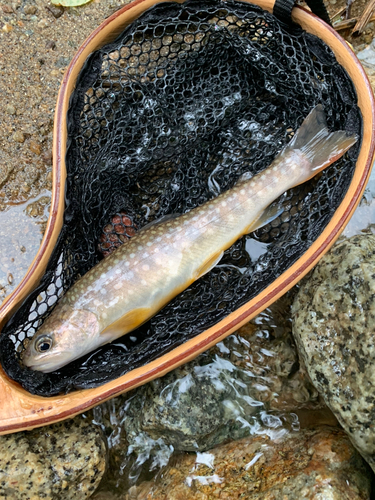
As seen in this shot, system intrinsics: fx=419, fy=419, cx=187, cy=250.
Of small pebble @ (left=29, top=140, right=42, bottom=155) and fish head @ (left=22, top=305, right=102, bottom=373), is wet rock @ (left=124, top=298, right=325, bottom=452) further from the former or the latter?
small pebble @ (left=29, top=140, right=42, bottom=155)

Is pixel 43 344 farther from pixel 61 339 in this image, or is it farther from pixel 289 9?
pixel 289 9

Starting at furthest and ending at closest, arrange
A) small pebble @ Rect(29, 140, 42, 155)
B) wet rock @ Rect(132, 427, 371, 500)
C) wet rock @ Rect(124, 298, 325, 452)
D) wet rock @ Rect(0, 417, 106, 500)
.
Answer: small pebble @ Rect(29, 140, 42, 155) < wet rock @ Rect(124, 298, 325, 452) < wet rock @ Rect(0, 417, 106, 500) < wet rock @ Rect(132, 427, 371, 500)

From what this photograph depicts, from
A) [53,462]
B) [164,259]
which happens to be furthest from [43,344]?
[164,259]

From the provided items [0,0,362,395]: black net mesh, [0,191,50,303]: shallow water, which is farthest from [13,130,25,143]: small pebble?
[0,0,362,395]: black net mesh

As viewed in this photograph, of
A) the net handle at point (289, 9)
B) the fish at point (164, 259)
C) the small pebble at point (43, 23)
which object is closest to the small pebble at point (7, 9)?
the small pebble at point (43, 23)

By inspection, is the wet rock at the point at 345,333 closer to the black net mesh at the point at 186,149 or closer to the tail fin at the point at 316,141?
the black net mesh at the point at 186,149

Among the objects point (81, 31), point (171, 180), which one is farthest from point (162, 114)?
point (81, 31)
